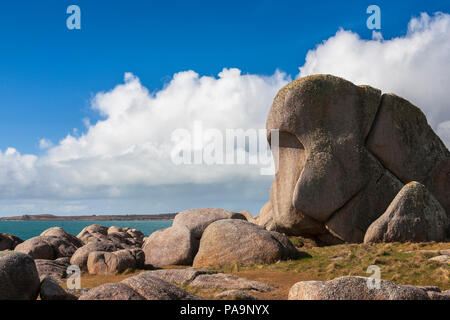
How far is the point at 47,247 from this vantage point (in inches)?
921

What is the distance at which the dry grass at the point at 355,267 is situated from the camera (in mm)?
14945

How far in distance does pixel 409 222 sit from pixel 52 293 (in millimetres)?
16145

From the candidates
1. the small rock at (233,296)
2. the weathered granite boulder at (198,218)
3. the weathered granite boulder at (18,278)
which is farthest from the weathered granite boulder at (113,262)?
the small rock at (233,296)

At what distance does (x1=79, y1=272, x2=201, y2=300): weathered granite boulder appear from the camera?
8.82 metres

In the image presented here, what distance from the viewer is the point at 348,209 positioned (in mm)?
23203

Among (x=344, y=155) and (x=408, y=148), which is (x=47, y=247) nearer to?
(x=344, y=155)

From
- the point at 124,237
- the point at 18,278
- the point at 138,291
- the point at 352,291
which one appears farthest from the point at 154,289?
the point at 124,237

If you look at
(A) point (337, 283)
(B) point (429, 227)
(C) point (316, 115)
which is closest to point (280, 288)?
(A) point (337, 283)

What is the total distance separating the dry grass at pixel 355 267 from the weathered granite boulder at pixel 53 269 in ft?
3.73
